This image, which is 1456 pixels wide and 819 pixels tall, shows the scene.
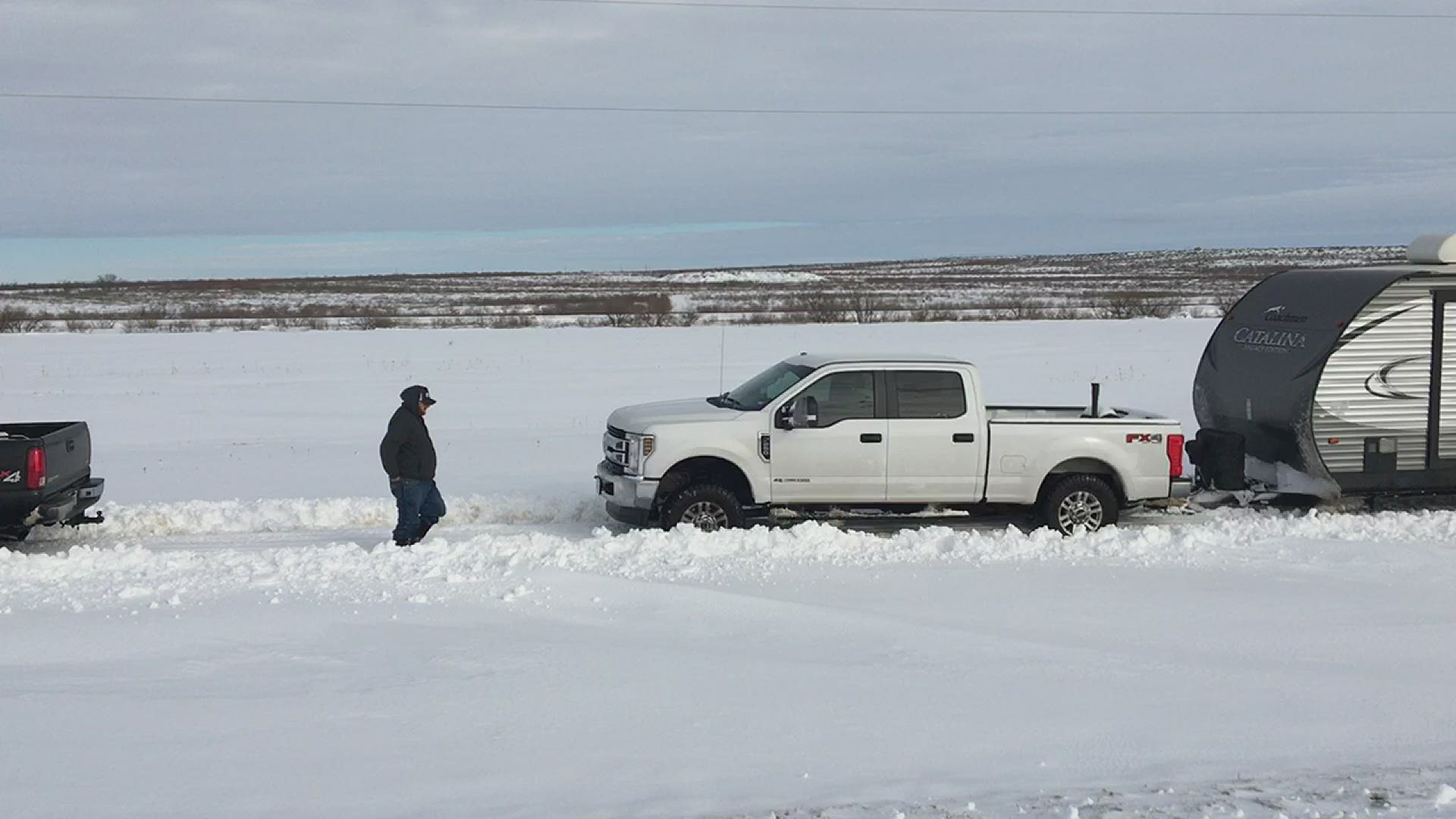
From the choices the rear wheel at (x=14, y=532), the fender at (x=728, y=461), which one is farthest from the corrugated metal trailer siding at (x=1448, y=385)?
the rear wheel at (x=14, y=532)

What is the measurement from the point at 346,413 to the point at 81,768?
16569 millimetres

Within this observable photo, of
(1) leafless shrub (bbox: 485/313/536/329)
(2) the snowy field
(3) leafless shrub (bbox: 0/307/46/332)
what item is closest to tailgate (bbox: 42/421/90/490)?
(2) the snowy field

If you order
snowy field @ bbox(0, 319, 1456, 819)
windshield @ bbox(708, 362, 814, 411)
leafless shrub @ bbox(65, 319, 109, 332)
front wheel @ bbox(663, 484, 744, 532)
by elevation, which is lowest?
snowy field @ bbox(0, 319, 1456, 819)

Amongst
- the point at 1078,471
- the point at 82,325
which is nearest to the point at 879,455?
the point at 1078,471

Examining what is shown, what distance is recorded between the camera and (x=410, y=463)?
11320mm

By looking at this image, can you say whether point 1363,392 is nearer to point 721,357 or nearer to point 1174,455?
point 1174,455

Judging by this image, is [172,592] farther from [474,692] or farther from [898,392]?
[898,392]

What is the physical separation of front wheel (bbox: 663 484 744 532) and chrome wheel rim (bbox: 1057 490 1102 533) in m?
3.07

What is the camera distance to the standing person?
1130cm

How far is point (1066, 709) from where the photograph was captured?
727 cm

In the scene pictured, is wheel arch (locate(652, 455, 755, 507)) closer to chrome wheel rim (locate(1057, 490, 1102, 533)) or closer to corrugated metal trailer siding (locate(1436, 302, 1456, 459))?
Result: chrome wheel rim (locate(1057, 490, 1102, 533))

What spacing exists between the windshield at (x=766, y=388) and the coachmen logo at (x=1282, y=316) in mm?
5087

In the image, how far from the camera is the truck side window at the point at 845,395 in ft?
39.8

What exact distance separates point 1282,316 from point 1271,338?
253 mm
